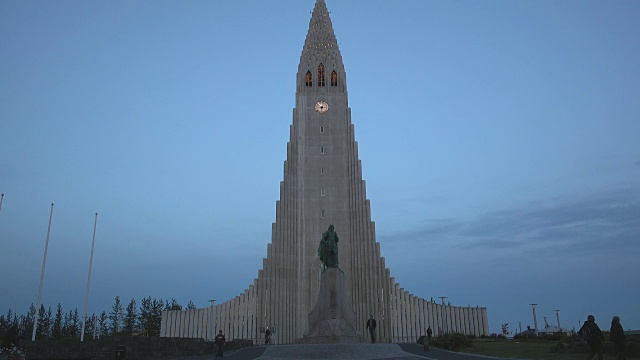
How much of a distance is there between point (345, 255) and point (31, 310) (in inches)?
3055

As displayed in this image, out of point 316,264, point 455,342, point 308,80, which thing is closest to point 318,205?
point 316,264

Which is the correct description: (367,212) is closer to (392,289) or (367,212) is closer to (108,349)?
(392,289)

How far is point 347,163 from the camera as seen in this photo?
46688mm

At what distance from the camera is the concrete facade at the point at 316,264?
41.8m

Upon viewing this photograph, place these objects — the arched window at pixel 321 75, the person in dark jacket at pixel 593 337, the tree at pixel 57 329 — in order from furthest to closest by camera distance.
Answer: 1. the tree at pixel 57 329
2. the arched window at pixel 321 75
3. the person in dark jacket at pixel 593 337

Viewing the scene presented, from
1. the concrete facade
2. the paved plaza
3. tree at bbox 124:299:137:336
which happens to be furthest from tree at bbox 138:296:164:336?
the paved plaza

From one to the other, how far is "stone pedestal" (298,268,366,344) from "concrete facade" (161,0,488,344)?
17008 mm

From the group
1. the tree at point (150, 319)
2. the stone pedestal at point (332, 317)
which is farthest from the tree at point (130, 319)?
the stone pedestal at point (332, 317)

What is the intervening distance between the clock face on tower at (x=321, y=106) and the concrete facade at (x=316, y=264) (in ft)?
0.33

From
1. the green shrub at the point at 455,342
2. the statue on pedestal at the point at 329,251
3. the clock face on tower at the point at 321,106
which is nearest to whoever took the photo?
the green shrub at the point at 455,342

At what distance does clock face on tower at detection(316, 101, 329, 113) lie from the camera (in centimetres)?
4847

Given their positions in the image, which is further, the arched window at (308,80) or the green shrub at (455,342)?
the arched window at (308,80)

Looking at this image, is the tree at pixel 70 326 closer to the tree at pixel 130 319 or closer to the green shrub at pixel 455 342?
the tree at pixel 130 319

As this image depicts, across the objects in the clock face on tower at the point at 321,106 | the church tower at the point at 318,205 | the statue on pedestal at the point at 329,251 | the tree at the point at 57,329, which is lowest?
the tree at the point at 57,329
